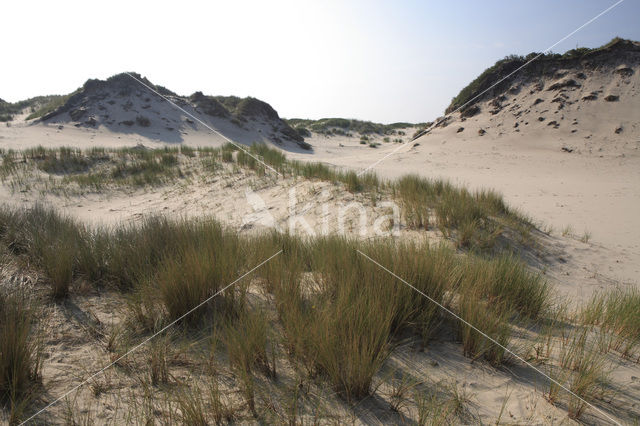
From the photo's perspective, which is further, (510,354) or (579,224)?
(579,224)

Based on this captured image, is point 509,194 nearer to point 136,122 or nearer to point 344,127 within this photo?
point 136,122

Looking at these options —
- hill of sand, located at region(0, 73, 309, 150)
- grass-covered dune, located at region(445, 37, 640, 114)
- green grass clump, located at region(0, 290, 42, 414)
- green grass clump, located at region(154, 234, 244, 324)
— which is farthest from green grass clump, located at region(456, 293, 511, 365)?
hill of sand, located at region(0, 73, 309, 150)

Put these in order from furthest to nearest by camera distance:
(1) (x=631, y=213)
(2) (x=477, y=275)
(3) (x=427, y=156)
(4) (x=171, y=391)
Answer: (3) (x=427, y=156) → (1) (x=631, y=213) → (2) (x=477, y=275) → (4) (x=171, y=391)

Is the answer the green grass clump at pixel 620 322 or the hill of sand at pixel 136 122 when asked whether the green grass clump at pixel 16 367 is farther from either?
the hill of sand at pixel 136 122

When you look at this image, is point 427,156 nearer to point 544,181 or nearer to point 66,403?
point 544,181

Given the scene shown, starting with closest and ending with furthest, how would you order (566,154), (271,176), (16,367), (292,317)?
1. (16,367)
2. (292,317)
3. (271,176)
4. (566,154)

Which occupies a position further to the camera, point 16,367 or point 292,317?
point 292,317

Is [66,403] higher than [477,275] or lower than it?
lower

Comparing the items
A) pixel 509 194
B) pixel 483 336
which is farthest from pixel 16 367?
pixel 509 194

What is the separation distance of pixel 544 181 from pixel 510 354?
10.3 m

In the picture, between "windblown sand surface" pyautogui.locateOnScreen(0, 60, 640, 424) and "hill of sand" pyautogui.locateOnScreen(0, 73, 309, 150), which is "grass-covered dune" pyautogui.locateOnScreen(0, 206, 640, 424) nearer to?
"windblown sand surface" pyautogui.locateOnScreen(0, 60, 640, 424)

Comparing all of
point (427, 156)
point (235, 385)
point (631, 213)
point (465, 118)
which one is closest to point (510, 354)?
point (235, 385)

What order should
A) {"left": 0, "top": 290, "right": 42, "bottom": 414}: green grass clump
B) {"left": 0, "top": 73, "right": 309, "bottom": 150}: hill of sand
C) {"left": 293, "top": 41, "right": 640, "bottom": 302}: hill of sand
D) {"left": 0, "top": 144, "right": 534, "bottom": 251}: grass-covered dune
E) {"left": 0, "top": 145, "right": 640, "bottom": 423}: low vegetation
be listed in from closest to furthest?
{"left": 0, "top": 290, "right": 42, "bottom": 414}: green grass clump
{"left": 0, "top": 145, "right": 640, "bottom": 423}: low vegetation
{"left": 0, "top": 144, "right": 534, "bottom": 251}: grass-covered dune
{"left": 293, "top": 41, "right": 640, "bottom": 302}: hill of sand
{"left": 0, "top": 73, "right": 309, "bottom": 150}: hill of sand

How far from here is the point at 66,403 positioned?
152 cm
